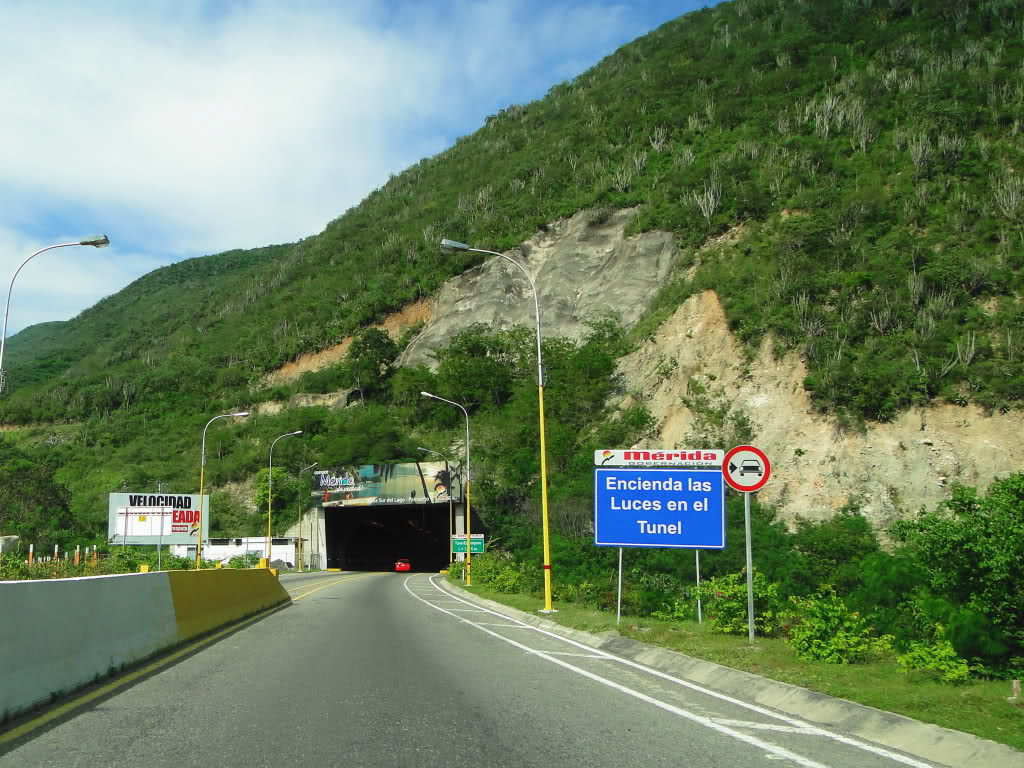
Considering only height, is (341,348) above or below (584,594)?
above

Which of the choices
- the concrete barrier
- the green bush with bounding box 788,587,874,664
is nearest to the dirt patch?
the concrete barrier

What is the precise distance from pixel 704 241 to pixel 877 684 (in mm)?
56578

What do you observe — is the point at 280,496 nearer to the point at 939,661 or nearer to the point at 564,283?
the point at 564,283

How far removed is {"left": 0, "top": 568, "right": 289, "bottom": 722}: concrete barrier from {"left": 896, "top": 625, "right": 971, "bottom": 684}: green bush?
27.4 ft

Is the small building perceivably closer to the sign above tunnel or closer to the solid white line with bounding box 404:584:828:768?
the sign above tunnel

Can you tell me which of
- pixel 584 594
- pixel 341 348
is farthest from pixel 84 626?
pixel 341 348

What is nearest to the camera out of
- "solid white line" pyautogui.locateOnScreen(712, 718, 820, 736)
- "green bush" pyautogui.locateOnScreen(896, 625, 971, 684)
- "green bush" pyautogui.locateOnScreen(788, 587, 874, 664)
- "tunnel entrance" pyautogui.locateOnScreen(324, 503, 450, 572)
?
"solid white line" pyautogui.locateOnScreen(712, 718, 820, 736)

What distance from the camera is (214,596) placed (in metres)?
15.6

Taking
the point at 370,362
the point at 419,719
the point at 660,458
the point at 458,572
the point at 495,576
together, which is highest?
the point at 370,362

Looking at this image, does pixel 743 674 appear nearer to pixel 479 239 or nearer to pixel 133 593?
pixel 133 593

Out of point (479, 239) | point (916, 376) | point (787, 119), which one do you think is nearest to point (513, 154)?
point (479, 239)

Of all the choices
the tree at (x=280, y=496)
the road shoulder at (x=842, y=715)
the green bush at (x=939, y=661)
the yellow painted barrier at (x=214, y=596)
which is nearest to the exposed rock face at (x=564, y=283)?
the tree at (x=280, y=496)

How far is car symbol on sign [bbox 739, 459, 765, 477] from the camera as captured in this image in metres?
11.7

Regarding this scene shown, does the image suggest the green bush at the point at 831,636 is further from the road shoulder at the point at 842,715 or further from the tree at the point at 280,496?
the tree at the point at 280,496
